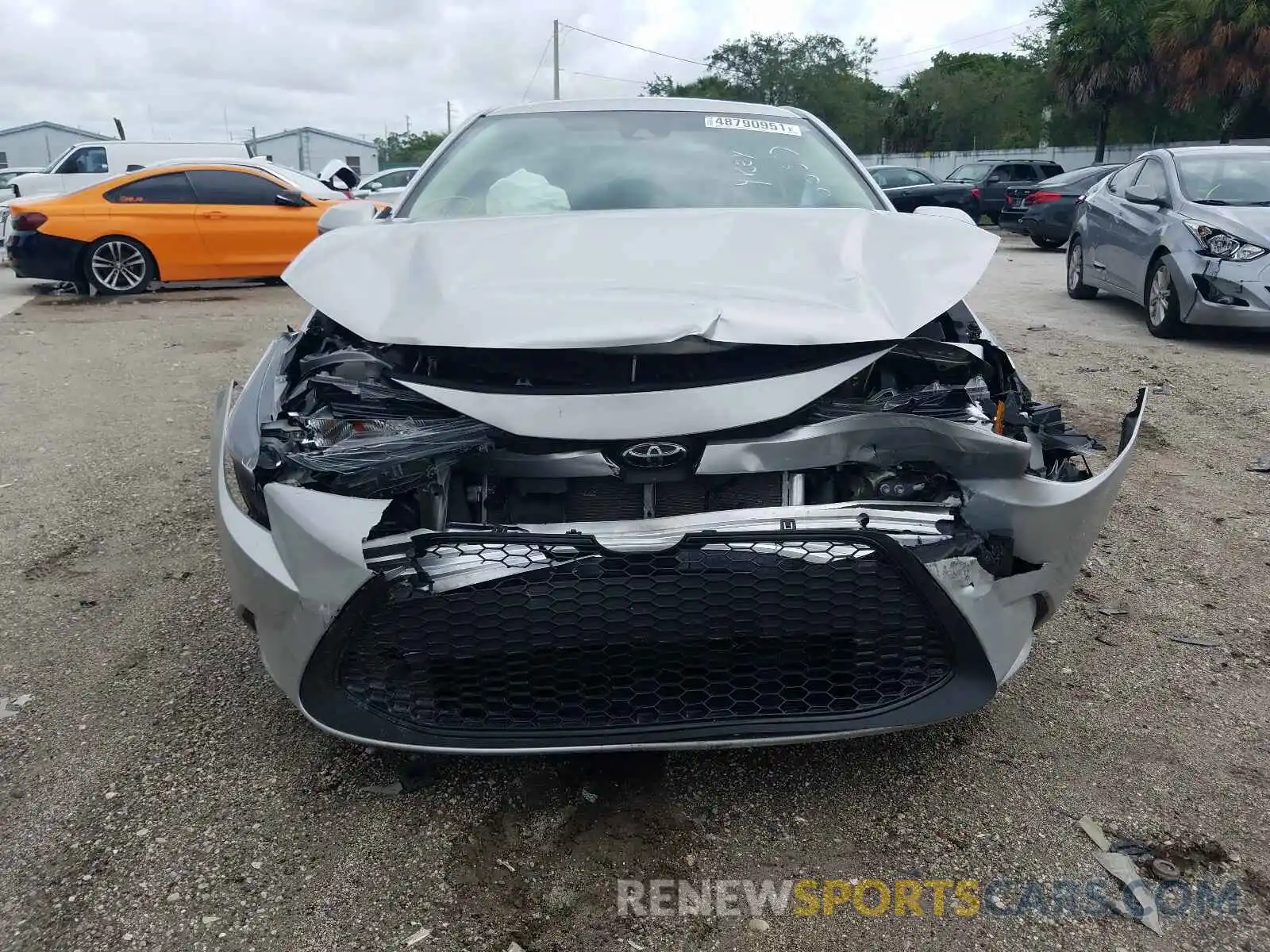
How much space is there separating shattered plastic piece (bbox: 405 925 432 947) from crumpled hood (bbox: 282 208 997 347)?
1.18 meters

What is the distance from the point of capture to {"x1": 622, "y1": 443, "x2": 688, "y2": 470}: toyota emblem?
212 cm

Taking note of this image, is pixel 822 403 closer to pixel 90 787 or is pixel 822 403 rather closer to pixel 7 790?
pixel 90 787

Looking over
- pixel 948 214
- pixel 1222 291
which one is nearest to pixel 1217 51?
pixel 1222 291

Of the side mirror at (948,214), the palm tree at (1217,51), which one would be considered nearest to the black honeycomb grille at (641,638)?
the side mirror at (948,214)

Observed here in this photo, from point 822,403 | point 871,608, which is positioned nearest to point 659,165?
point 822,403

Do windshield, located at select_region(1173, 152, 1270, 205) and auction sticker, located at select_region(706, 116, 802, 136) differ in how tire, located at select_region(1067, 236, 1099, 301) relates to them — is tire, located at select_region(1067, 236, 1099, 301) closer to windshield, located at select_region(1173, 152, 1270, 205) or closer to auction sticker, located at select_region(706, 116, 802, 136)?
windshield, located at select_region(1173, 152, 1270, 205)

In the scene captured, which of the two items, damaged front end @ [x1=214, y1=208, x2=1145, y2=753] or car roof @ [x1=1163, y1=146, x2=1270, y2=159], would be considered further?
car roof @ [x1=1163, y1=146, x2=1270, y2=159]

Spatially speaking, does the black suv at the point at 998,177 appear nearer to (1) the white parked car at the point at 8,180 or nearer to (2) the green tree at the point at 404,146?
(1) the white parked car at the point at 8,180

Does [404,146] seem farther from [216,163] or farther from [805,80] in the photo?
[216,163]

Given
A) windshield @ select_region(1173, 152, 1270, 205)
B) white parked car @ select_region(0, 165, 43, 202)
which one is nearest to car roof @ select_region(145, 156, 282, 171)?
white parked car @ select_region(0, 165, 43, 202)

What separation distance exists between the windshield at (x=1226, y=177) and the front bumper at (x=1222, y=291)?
2.20ft

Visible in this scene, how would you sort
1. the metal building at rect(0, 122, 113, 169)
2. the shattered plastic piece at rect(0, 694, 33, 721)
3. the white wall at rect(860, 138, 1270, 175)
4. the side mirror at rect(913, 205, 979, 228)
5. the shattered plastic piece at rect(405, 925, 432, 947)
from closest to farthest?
the shattered plastic piece at rect(405, 925, 432, 947)
the shattered plastic piece at rect(0, 694, 33, 721)
the side mirror at rect(913, 205, 979, 228)
the white wall at rect(860, 138, 1270, 175)
the metal building at rect(0, 122, 113, 169)

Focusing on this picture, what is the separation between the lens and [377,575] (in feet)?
6.43

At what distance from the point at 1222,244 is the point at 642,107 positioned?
16.1 ft
